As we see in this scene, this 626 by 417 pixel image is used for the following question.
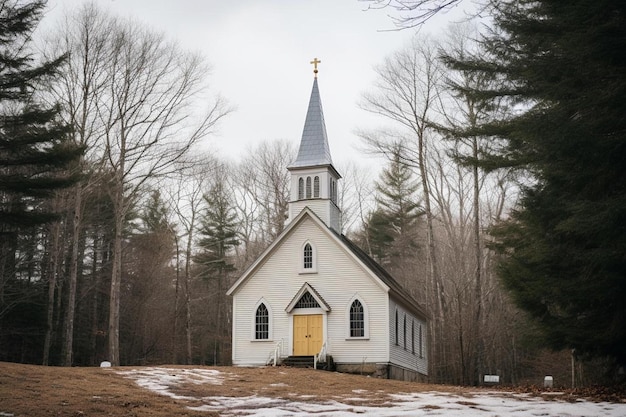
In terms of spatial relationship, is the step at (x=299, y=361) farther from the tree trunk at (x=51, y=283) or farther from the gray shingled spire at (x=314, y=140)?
the tree trunk at (x=51, y=283)

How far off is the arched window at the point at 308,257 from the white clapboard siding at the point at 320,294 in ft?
A: 0.61

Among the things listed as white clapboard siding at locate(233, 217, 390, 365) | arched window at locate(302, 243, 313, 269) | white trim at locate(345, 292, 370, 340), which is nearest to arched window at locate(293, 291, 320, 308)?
white clapboard siding at locate(233, 217, 390, 365)

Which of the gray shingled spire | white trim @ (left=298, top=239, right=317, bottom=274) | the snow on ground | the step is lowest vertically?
the snow on ground

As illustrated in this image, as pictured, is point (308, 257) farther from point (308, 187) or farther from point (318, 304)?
point (308, 187)

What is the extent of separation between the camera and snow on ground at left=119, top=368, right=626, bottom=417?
11.7m

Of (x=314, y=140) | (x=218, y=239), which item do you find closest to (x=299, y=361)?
(x=314, y=140)

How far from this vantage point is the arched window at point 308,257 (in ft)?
88.0

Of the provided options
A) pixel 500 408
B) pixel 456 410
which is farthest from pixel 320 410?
pixel 500 408

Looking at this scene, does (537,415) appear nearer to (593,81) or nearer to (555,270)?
(555,270)

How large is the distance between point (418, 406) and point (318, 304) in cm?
1354

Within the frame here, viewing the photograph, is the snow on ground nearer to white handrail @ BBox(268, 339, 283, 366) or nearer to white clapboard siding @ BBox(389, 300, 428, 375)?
white handrail @ BBox(268, 339, 283, 366)

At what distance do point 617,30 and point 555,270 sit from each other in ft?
18.2

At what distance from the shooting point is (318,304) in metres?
26.2

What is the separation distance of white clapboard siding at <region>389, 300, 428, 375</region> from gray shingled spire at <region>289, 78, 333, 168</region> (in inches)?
275
